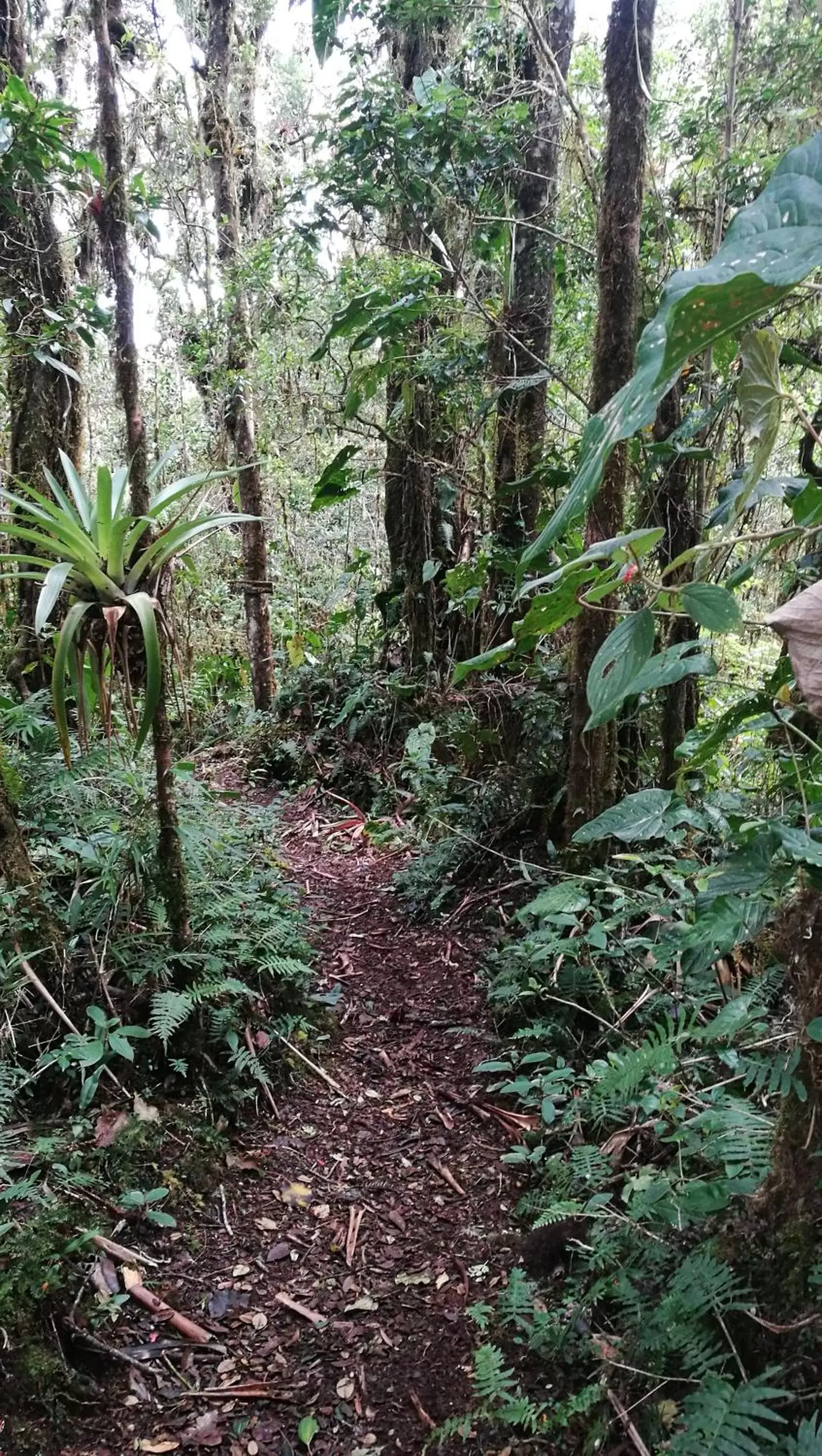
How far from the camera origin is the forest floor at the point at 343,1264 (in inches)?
70.9

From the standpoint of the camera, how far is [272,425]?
8.10 meters

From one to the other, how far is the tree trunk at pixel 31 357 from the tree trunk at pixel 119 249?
1003 mm

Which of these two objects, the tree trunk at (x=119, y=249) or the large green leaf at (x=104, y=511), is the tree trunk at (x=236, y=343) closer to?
the tree trunk at (x=119, y=249)

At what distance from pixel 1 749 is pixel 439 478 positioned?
3.67m

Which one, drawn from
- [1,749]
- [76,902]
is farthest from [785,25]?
[76,902]

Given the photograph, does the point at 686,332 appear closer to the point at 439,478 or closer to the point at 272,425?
the point at 439,478

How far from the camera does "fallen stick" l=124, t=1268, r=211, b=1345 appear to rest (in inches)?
78.6

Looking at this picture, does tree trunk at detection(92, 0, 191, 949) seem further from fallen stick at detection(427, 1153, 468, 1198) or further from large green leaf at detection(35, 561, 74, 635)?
fallen stick at detection(427, 1153, 468, 1198)

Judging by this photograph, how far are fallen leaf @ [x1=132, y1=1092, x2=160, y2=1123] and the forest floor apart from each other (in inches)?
10.4

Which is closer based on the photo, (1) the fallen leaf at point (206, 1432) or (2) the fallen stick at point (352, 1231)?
(1) the fallen leaf at point (206, 1432)

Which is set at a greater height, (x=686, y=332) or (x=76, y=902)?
(x=686, y=332)

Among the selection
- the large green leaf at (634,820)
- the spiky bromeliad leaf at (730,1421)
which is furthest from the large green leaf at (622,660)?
the spiky bromeliad leaf at (730,1421)

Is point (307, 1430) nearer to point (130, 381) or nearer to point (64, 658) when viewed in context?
point (64, 658)

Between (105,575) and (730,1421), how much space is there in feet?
7.84
